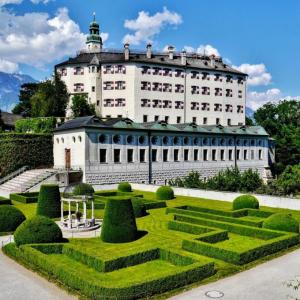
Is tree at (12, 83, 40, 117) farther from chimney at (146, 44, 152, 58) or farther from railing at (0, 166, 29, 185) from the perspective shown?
railing at (0, 166, 29, 185)

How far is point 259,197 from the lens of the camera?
33812mm

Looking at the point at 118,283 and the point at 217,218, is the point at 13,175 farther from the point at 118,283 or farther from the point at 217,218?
the point at 118,283

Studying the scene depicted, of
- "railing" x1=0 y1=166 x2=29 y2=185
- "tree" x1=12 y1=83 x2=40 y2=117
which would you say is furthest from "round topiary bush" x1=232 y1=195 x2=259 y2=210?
"tree" x1=12 y1=83 x2=40 y2=117

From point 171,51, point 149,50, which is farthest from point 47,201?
point 171,51

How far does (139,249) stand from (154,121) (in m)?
37.5

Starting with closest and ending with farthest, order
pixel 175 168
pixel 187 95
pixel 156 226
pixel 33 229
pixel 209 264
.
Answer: pixel 209 264 < pixel 33 229 < pixel 156 226 < pixel 175 168 < pixel 187 95

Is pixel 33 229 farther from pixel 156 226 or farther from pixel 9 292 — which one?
pixel 156 226

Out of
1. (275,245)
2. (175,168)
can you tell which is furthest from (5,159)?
(275,245)

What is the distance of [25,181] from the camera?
4194 cm

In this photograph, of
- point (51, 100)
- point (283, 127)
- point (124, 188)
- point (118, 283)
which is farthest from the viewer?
point (283, 127)

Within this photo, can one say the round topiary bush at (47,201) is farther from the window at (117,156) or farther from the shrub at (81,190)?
the window at (117,156)

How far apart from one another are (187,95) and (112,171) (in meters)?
23.6

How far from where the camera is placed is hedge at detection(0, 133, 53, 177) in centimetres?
4559

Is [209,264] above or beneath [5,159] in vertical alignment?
beneath
